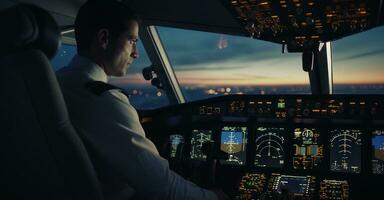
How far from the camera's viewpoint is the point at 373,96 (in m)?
2.82

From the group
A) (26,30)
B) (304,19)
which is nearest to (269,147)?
(304,19)

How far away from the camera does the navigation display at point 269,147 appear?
3100 millimetres

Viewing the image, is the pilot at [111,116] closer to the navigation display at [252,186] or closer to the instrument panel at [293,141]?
the instrument panel at [293,141]

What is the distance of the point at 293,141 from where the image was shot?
3100 millimetres

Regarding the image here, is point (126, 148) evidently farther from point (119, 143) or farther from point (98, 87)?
point (98, 87)

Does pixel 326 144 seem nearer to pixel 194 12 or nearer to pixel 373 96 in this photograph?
pixel 373 96

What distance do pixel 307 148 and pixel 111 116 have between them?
229 cm

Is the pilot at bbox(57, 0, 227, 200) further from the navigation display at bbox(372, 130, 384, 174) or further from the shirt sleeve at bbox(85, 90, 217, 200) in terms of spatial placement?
the navigation display at bbox(372, 130, 384, 174)

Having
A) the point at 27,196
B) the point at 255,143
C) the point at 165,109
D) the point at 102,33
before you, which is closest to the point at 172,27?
the point at 165,109

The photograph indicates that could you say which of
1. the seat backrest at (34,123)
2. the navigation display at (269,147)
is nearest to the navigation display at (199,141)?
the navigation display at (269,147)

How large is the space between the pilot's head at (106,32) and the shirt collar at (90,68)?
28 mm

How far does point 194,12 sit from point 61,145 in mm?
2670

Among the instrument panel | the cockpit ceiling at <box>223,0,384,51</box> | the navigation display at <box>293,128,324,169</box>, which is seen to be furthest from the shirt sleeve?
the navigation display at <box>293,128,324,169</box>

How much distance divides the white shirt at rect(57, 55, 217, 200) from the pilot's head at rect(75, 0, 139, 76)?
5.6 inches
